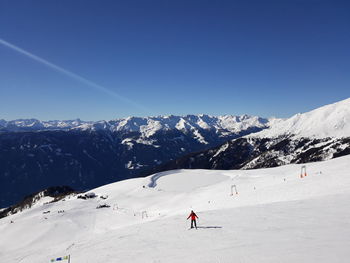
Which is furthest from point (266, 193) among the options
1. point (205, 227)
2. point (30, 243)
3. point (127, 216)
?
point (30, 243)

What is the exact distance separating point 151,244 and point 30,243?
3634 cm

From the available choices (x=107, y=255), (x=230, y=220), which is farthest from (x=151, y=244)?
(x=230, y=220)

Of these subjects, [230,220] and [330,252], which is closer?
[330,252]

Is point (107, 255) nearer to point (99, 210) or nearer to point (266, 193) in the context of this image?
point (266, 193)

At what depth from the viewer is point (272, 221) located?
802 inches

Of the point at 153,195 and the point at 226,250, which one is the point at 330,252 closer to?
the point at 226,250

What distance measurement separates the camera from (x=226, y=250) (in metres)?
15.2

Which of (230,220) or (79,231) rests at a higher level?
(230,220)

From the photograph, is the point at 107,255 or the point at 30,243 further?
the point at 30,243

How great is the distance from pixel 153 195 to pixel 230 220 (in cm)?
4565

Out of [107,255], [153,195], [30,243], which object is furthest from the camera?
[153,195]

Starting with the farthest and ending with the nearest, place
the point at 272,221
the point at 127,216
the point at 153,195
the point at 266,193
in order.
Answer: the point at 153,195 < the point at 127,216 < the point at 266,193 < the point at 272,221

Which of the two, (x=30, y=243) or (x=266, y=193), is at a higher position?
(x=266, y=193)

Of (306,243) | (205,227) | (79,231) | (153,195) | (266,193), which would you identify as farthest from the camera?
(153,195)
